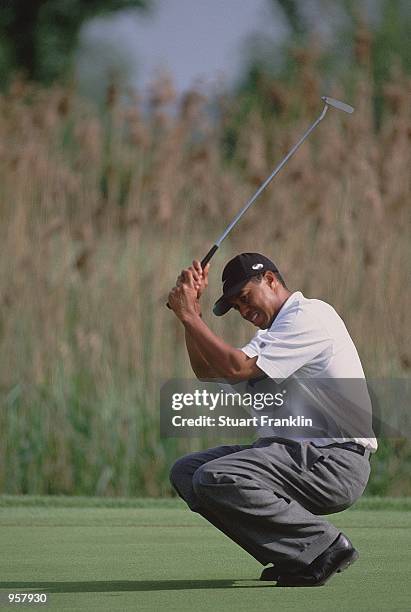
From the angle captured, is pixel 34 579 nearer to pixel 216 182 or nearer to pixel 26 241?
pixel 26 241

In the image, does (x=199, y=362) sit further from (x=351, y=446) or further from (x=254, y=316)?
(x=351, y=446)

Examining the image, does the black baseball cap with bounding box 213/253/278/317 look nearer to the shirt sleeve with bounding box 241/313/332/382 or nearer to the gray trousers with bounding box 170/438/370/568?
the shirt sleeve with bounding box 241/313/332/382

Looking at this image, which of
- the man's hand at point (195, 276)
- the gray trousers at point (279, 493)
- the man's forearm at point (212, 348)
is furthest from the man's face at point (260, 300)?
the gray trousers at point (279, 493)

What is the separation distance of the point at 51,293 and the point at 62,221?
0.49 meters

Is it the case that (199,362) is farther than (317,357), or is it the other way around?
(199,362)

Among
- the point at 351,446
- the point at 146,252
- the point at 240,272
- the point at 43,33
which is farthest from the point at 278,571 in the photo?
the point at 43,33

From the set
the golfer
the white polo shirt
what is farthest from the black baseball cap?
the white polo shirt

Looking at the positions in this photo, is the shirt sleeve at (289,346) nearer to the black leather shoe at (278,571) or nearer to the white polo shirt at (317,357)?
the white polo shirt at (317,357)

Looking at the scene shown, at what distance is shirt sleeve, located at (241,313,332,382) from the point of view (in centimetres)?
470

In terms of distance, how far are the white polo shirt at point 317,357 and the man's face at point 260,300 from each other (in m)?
0.07

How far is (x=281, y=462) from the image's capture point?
4.79 m

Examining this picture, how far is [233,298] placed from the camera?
495 cm

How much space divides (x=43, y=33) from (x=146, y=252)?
14.6m

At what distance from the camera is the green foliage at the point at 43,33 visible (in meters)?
23.1
